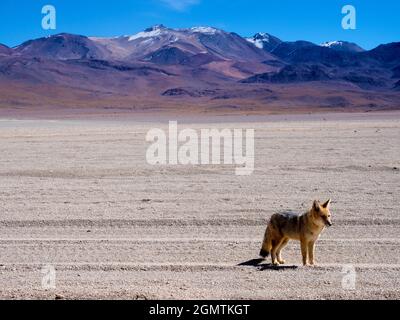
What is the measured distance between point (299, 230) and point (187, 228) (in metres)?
2.67

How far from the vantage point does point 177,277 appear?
6.31 m

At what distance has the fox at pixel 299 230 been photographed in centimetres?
627

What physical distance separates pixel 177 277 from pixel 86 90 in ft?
403

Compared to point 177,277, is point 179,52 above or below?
above

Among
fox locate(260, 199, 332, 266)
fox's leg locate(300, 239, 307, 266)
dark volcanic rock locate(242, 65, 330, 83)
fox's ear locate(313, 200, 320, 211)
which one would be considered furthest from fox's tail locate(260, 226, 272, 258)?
dark volcanic rock locate(242, 65, 330, 83)

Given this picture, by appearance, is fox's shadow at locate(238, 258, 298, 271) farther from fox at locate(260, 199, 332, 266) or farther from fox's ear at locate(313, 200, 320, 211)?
fox's ear at locate(313, 200, 320, 211)

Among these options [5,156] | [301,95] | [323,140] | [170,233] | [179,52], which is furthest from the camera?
[179,52]

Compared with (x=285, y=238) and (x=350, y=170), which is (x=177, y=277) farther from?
A: (x=350, y=170)

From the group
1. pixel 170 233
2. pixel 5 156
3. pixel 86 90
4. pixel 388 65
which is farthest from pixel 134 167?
pixel 388 65

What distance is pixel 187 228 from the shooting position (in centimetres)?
877

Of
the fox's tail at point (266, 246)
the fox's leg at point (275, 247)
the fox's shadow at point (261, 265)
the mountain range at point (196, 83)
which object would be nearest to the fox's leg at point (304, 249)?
the fox's shadow at point (261, 265)

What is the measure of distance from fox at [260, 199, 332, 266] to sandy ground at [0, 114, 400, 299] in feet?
0.58

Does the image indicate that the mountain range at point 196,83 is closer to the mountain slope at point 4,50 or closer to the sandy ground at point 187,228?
the mountain slope at point 4,50

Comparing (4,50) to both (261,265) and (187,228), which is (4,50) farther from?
(261,265)
